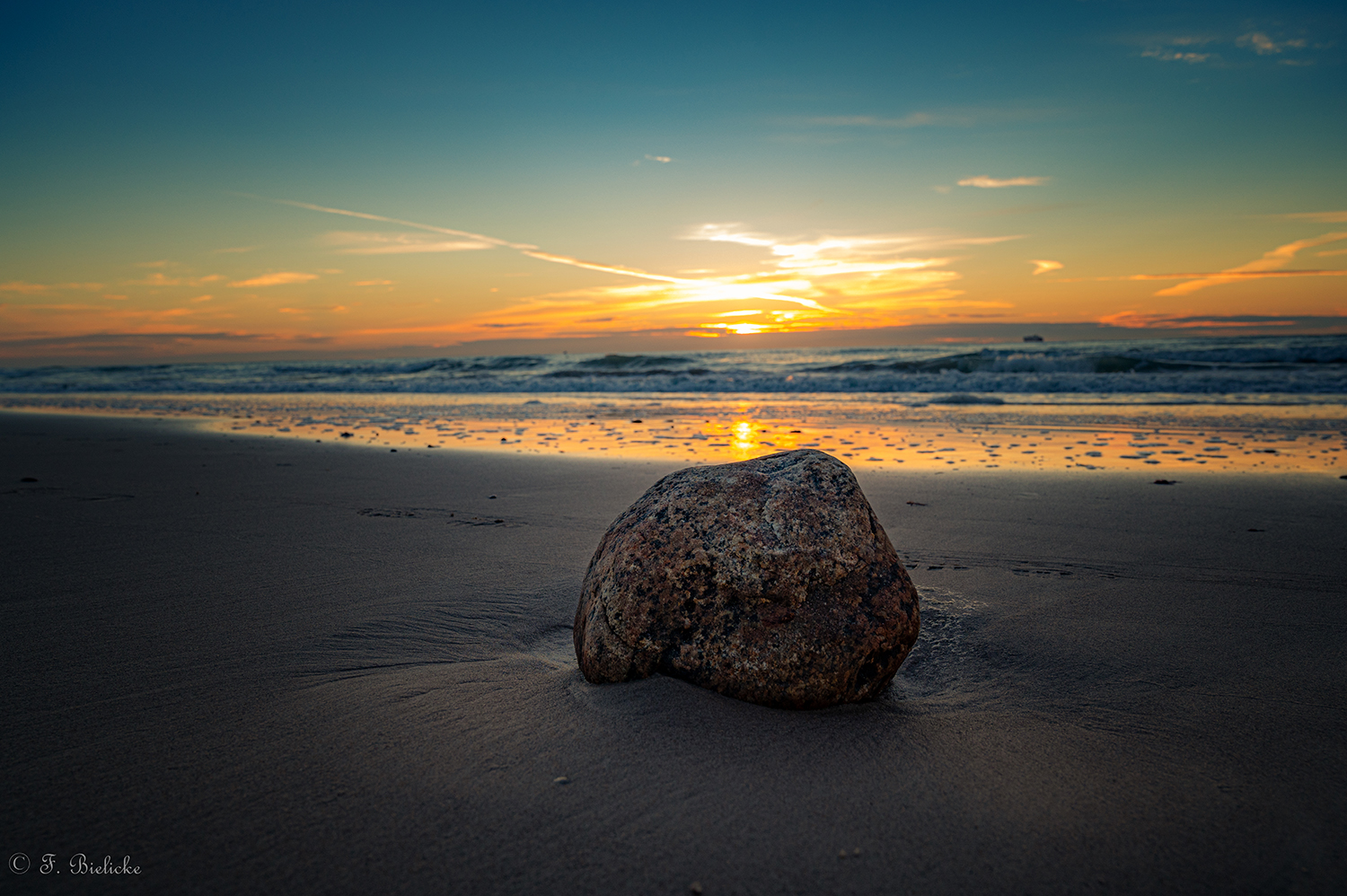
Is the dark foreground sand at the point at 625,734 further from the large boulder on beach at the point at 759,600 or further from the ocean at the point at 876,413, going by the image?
the ocean at the point at 876,413

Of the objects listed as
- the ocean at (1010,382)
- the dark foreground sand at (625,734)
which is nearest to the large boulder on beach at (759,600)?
the dark foreground sand at (625,734)

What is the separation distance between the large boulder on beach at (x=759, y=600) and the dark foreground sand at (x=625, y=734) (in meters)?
0.10

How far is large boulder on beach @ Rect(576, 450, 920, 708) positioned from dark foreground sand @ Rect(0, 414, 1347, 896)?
0.32 feet

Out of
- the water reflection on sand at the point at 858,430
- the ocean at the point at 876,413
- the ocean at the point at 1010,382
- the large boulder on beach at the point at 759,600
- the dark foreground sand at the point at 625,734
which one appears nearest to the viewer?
the dark foreground sand at the point at 625,734

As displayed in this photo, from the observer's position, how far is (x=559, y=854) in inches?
64.0

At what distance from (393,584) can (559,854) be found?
239 cm

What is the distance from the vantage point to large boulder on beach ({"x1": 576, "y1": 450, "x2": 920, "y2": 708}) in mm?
2307

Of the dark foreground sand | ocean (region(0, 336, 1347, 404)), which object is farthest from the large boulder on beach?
ocean (region(0, 336, 1347, 404))

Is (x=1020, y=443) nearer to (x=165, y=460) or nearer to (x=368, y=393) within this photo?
(x=165, y=460)

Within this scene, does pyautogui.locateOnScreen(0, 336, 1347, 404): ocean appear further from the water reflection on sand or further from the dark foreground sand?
the dark foreground sand

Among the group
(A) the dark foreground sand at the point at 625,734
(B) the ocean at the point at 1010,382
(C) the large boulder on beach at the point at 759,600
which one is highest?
(B) the ocean at the point at 1010,382

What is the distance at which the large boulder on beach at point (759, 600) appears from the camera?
231cm

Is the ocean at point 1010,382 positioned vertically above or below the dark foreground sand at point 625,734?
above

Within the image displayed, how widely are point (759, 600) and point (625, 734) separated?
1.96 feet
